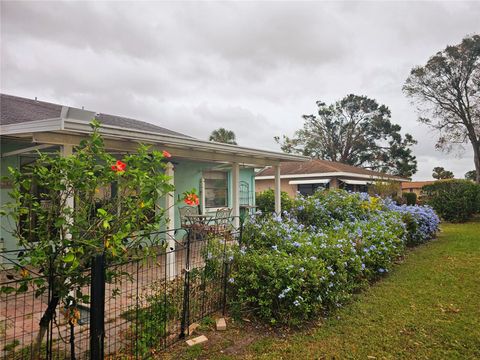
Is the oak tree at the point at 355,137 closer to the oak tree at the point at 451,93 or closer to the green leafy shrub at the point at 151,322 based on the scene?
the oak tree at the point at 451,93

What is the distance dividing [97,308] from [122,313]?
49.9 inches

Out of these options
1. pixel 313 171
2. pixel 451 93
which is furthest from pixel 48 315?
pixel 451 93

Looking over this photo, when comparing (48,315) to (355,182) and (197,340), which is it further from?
(355,182)

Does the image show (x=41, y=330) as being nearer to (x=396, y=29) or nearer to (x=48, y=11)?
(x=48, y=11)

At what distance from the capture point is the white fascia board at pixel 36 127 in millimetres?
4121

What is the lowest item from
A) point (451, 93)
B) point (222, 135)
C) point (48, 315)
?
point (48, 315)

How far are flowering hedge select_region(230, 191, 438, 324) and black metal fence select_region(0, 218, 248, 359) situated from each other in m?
0.39

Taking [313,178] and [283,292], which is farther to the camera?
[313,178]

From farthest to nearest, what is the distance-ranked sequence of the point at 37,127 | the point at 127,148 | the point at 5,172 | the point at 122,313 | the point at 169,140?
the point at 5,172
the point at 169,140
the point at 127,148
the point at 37,127
the point at 122,313

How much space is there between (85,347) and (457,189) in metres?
17.8

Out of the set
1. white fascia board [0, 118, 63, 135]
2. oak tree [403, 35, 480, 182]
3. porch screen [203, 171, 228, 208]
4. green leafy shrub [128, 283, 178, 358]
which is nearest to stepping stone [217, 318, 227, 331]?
green leafy shrub [128, 283, 178, 358]

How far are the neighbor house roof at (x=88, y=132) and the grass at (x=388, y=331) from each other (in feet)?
10.5

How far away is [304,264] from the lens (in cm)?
436

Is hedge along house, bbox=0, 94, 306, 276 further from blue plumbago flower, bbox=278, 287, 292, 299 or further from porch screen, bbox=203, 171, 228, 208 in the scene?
blue plumbago flower, bbox=278, 287, 292, 299
